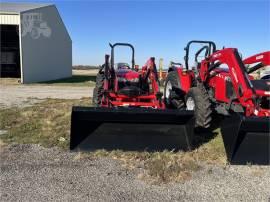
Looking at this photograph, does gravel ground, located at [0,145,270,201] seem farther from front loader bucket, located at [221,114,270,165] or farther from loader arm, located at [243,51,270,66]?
loader arm, located at [243,51,270,66]

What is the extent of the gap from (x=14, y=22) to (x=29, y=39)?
3.96 ft

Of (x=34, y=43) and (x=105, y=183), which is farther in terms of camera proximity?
(x=34, y=43)

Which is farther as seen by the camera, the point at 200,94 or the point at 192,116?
the point at 200,94

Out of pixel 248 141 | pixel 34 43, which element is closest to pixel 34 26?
pixel 34 43

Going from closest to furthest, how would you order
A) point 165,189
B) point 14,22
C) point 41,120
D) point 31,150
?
point 165,189 → point 31,150 → point 41,120 → point 14,22

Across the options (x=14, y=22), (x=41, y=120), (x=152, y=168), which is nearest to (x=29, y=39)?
(x=14, y=22)

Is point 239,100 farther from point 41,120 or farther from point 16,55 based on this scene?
point 16,55

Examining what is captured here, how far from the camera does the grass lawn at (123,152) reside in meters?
5.34

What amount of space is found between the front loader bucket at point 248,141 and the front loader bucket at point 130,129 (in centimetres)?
74

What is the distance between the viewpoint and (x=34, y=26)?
22.8m

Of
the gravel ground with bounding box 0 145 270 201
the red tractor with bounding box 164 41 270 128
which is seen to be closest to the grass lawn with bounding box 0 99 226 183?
the gravel ground with bounding box 0 145 270 201

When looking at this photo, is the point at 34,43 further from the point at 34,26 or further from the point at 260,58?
the point at 260,58

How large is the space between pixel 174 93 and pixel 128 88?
124 cm

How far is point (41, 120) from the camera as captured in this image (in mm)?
8750
